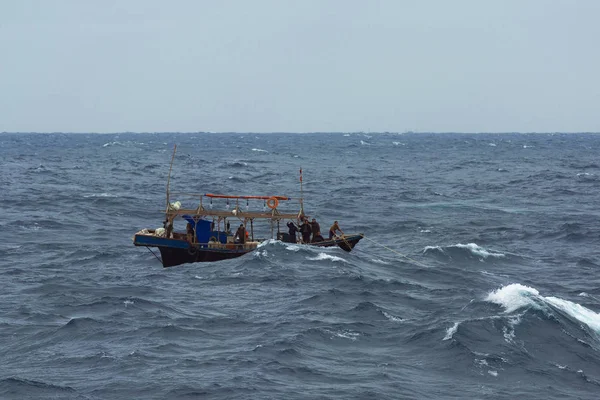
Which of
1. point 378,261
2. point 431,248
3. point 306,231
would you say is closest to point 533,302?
point 378,261

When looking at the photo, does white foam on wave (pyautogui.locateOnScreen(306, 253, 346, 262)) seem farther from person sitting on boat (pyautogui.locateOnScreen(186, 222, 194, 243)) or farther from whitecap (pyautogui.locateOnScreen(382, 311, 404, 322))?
whitecap (pyautogui.locateOnScreen(382, 311, 404, 322))

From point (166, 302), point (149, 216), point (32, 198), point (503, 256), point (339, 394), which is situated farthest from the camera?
point (32, 198)

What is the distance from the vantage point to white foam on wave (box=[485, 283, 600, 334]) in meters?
30.4

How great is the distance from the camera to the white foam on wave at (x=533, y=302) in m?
30.4

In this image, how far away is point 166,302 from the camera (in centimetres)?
3231

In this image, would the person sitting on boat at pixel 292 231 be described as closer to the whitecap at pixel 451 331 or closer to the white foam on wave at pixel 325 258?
the white foam on wave at pixel 325 258

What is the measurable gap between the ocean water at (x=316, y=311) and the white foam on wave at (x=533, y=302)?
0.12 metres

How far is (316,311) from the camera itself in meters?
30.9

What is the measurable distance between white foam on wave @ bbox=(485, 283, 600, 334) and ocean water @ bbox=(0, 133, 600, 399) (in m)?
0.12

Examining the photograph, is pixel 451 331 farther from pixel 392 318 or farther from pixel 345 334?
pixel 345 334

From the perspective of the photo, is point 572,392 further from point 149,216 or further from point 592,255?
point 149,216

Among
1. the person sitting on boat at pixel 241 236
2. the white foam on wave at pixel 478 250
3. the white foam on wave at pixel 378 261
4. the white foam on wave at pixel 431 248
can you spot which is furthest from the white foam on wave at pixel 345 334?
the white foam on wave at pixel 431 248

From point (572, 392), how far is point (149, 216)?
41393mm

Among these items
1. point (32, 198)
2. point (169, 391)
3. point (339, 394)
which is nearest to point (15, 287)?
point (169, 391)
